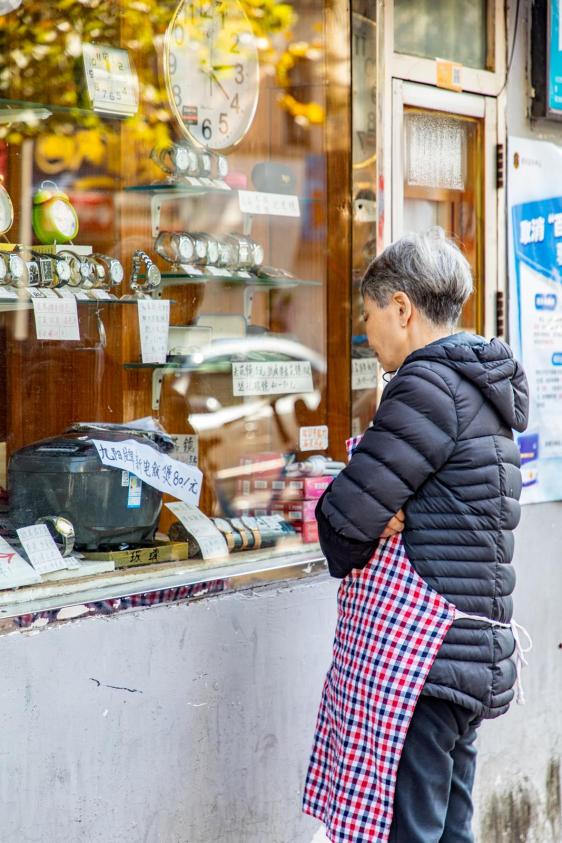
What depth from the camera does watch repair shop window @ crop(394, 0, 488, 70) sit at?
3820 mm

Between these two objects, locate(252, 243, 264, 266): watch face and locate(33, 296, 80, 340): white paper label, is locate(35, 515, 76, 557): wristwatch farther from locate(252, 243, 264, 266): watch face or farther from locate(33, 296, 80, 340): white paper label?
locate(252, 243, 264, 266): watch face

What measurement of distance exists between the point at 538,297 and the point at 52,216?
76.3 inches

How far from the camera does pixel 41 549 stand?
2943 mm

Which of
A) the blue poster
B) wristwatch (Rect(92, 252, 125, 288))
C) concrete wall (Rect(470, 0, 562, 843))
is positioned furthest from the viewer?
the blue poster

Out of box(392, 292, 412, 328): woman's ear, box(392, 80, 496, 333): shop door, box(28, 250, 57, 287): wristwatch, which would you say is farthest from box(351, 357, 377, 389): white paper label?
box(392, 292, 412, 328): woman's ear

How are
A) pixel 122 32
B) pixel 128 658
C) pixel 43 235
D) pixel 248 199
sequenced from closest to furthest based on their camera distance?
pixel 128 658 < pixel 43 235 < pixel 122 32 < pixel 248 199

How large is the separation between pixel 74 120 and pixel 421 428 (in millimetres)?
1470

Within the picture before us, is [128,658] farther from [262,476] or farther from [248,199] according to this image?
[248,199]

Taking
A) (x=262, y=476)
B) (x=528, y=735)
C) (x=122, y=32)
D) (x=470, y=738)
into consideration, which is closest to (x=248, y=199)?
(x=122, y=32)

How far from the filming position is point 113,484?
123 inches

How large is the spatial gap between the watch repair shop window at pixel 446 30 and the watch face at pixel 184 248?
98 centimetres

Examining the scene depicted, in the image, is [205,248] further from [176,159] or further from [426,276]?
[426,276]

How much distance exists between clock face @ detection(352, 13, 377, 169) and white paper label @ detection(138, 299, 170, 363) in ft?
2.68

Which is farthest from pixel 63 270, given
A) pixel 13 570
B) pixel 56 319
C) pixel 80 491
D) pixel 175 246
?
pixel 13 570
